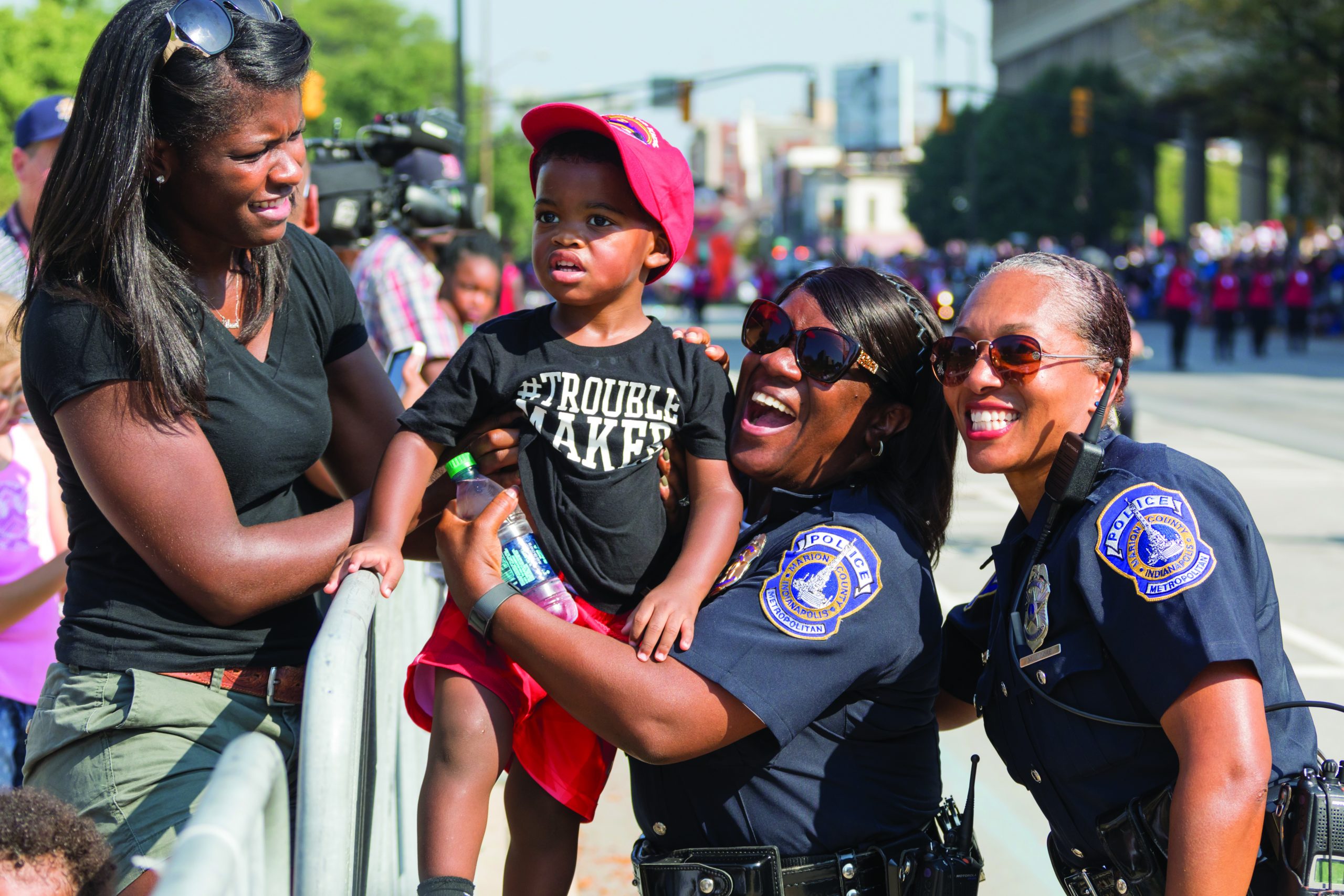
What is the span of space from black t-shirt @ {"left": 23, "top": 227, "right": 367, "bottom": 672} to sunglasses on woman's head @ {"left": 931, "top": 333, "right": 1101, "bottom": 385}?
3.84ft

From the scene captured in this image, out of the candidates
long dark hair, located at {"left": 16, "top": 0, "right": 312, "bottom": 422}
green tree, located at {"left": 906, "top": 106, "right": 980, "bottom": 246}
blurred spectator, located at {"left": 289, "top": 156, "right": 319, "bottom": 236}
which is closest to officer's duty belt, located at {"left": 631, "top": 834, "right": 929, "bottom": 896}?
long dark hair, located at {"left": 16, "top": 0, "right": 312, "bottom": 422}

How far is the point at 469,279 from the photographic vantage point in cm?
795

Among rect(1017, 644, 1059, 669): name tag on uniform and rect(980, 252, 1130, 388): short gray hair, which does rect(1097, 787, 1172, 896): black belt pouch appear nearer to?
rect(1017, 644, 1059, 669): name tag on uniform

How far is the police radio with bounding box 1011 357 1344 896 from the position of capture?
2055mm

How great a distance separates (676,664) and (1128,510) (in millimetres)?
807

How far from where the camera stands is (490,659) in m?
2.64

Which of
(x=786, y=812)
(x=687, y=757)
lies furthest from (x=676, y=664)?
(x=786, y=812)

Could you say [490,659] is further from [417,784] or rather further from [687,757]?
[417,784]

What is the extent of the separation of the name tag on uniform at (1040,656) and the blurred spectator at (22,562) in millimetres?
2428

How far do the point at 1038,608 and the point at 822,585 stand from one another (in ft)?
1.22

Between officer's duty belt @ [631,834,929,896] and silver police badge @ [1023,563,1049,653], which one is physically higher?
silver police badge @ [1023,563,1049,653]

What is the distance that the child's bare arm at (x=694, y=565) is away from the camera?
2389 mm

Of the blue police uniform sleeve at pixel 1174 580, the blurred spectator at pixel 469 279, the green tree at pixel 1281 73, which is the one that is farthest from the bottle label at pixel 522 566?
the green tree at pixel 1281 73

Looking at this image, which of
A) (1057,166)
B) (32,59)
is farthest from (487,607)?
(1057,166)
